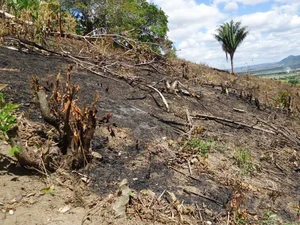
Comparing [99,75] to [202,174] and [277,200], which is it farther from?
[277,200]

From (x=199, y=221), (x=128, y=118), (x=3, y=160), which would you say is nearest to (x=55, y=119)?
(x=3, y=160)

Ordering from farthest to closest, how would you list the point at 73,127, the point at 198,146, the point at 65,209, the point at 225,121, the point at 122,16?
the point at 122,16
the point at 225,121
the point at 198,146
the point at 73,127
the point at 65,209

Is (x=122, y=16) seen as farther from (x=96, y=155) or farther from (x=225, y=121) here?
(x=96, y=155)

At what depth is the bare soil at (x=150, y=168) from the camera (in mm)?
2197

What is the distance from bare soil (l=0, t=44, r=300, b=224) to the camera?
7.21 feet

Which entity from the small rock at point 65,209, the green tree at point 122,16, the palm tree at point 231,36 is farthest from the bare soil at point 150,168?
the palm tree at point 231,36

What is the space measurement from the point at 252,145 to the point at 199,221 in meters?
2.03

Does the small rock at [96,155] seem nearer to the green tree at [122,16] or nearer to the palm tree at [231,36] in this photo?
the green tree at [122,16]

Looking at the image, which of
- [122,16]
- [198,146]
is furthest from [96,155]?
[122,16]

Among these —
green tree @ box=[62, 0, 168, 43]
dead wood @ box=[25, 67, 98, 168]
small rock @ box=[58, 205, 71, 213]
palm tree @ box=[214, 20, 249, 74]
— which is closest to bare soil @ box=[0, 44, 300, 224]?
small rock @ box=[58, 205, 71, 213]

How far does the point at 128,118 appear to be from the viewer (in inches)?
143

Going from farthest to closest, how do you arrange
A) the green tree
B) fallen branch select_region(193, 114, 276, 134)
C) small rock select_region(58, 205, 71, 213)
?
1. the green tree
2. fallen branch select_region(193, 114, 276, 134)
3. small rock select_region(58, 205, 71, 213)

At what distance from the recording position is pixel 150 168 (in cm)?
276

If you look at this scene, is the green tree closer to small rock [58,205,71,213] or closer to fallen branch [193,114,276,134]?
fallen branch [193,114,276,134]
